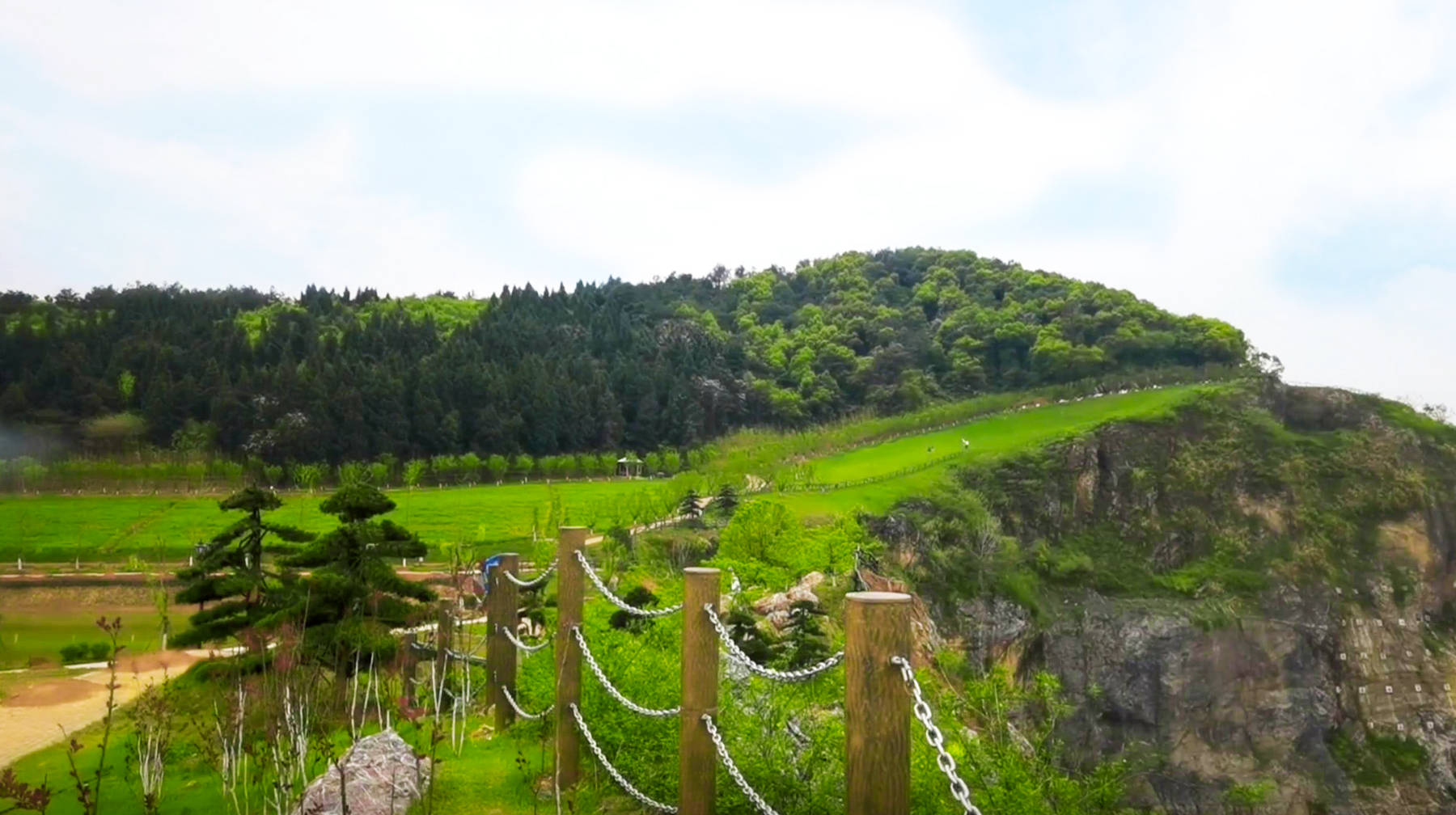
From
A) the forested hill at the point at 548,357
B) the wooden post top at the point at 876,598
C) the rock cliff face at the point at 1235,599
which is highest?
the forested hill at the point at 548,357

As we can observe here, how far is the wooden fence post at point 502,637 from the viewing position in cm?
678

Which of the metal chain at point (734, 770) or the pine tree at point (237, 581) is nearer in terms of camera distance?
the metal chain at point (734, 770)

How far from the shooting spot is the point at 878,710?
2525 millimetres

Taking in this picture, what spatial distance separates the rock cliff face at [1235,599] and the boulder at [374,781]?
22217 mm

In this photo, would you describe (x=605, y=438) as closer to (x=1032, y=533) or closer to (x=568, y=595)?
(x=1032, y=533)

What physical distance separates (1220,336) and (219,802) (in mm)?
62855

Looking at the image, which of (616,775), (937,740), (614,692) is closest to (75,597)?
(616,775)

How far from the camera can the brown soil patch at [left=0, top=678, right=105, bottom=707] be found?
1248 cm

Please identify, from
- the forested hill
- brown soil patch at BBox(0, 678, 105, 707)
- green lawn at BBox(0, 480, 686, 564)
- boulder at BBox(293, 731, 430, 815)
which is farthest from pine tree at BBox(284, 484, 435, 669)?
the forested hill

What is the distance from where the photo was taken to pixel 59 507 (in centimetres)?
3003

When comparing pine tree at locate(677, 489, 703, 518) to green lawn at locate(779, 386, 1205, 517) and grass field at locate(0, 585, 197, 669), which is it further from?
grass field at locate(0, 585, 197, 669)

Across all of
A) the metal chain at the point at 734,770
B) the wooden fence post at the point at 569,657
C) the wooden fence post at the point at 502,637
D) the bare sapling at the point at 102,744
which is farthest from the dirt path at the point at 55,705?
the metal chain at the point at 734,770

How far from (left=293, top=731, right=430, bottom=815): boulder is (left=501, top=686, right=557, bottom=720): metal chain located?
0.82 metres

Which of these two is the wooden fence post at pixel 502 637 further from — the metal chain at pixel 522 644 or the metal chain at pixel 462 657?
the metal chain at pixel 462 657
